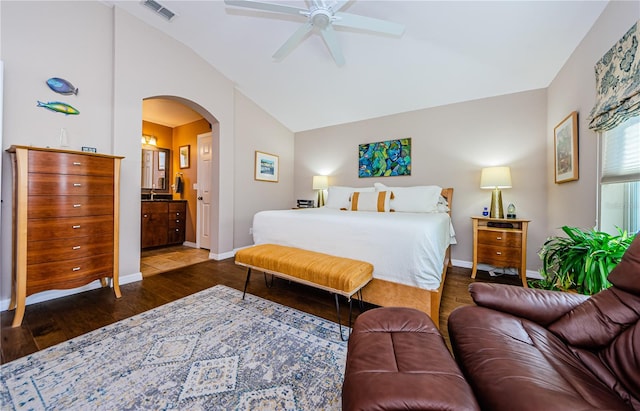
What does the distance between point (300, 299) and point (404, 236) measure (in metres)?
1.20

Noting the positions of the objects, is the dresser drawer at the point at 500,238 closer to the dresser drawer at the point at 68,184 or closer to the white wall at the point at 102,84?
the white wall at the point at 102,84

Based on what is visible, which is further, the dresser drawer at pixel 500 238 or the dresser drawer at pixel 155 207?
the dresser drawer at pixel 155 207

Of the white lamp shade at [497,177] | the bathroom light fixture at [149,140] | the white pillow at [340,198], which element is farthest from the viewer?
the bathroom light fixture at [149,140]

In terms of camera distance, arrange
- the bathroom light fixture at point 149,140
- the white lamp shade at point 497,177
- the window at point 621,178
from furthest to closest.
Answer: the bathroom light fixture at point 149,140
the white lamp shade at point 497,177
the window at point 621,178

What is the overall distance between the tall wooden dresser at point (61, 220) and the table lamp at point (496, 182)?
4160mm

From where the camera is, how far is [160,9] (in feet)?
8.72

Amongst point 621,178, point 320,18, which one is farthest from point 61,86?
point 621,178

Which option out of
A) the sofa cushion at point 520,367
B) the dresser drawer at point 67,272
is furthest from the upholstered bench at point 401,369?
the dresser drawer at point 67,272

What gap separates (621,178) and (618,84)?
2.14 feet

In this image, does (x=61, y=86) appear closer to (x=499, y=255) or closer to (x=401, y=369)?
(x=401, y=369)

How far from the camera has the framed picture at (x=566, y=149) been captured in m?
2.26

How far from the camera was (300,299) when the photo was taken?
2.34 metres

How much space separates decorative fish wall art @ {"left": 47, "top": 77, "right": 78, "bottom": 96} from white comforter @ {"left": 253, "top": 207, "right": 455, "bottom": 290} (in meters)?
2.45

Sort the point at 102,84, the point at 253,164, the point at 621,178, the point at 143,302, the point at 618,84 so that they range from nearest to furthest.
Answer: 1. the point at 618,84
2. the point at 621,178
3. the point at 143,302
4. the point at 102,84
5. the point at 253,164
